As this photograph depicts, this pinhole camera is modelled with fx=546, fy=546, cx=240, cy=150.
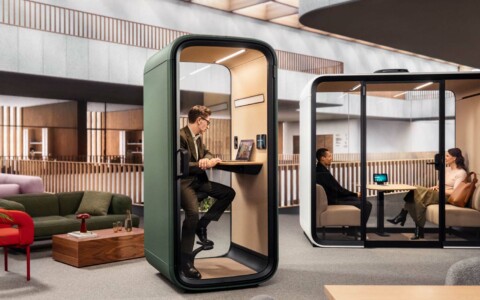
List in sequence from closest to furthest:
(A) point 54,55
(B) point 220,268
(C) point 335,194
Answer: (B) point 220,268
(C) point 335,194
(A) point 54,55

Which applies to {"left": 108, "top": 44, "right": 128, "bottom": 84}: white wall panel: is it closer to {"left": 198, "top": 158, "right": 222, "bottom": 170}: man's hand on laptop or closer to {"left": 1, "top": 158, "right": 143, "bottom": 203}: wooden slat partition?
{"left": 1, "top": 158, "right": 143, "bottom": 203}: wooden slat partition

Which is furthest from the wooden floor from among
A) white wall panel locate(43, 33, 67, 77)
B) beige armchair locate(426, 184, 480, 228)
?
white wall panel locate(43, 33, 67, 77)

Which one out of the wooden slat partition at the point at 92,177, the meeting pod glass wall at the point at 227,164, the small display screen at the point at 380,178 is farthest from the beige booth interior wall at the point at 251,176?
the wooden slat partition at the point at 92,177

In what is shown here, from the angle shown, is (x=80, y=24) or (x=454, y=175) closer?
(x=454, y=175)

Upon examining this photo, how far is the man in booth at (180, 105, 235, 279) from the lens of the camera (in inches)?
202

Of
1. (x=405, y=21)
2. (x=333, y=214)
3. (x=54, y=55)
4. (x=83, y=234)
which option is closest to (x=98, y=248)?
(x=83, y=234)

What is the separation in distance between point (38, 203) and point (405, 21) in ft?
17.9

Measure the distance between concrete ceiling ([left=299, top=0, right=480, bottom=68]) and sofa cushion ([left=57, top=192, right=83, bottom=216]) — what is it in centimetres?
503

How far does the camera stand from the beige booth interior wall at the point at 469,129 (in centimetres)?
742

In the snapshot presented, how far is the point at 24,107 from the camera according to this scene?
786 inches

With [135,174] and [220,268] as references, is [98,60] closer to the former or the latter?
[135,174]

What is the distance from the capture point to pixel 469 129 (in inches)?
298

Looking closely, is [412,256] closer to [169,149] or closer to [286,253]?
[286,253]

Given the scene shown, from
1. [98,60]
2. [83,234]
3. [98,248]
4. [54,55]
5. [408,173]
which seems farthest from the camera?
[98,60]
